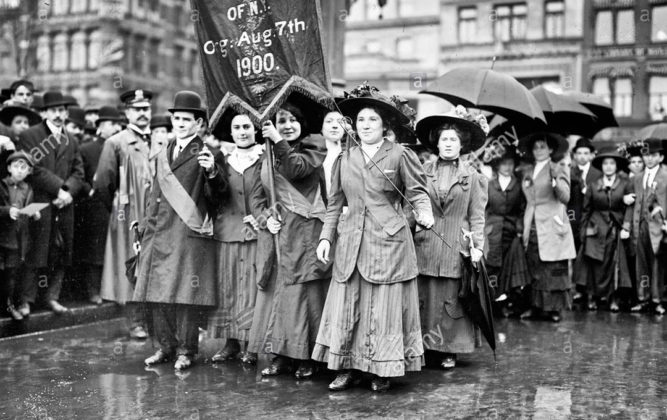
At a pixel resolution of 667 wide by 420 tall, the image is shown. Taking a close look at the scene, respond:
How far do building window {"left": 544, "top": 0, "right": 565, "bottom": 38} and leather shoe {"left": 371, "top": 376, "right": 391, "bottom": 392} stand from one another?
110 feet

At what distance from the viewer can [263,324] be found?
23.1 ft

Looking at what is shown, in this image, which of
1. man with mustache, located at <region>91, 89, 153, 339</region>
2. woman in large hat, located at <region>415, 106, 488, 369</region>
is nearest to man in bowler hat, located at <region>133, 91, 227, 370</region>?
woman in large hat, located at <region>415, 106, 488, 369</region>

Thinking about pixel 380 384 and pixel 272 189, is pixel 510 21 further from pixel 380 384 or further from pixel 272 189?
pixel 380 384

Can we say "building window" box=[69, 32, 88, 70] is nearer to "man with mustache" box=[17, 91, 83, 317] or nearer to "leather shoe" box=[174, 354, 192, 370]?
"man with mustache" box=[17, 91, 83, 317]

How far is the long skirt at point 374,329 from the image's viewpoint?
6094 mm

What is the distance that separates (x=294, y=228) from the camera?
6785 millimetres

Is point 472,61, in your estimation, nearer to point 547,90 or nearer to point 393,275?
point 547,90

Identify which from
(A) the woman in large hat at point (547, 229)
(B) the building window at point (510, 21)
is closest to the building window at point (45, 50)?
(B) the building window at point (510, 21)

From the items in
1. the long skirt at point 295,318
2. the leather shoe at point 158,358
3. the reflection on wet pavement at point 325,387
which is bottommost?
the reflection on wet pavement at point 325,387

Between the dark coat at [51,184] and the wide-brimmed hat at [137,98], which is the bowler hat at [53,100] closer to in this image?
the dark coat at [51,184]

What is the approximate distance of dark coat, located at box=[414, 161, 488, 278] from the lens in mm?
7238

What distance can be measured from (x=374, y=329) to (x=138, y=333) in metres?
3.42

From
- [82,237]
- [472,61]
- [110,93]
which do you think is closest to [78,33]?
[110,93]

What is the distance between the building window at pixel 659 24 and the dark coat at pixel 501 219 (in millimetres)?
28782
